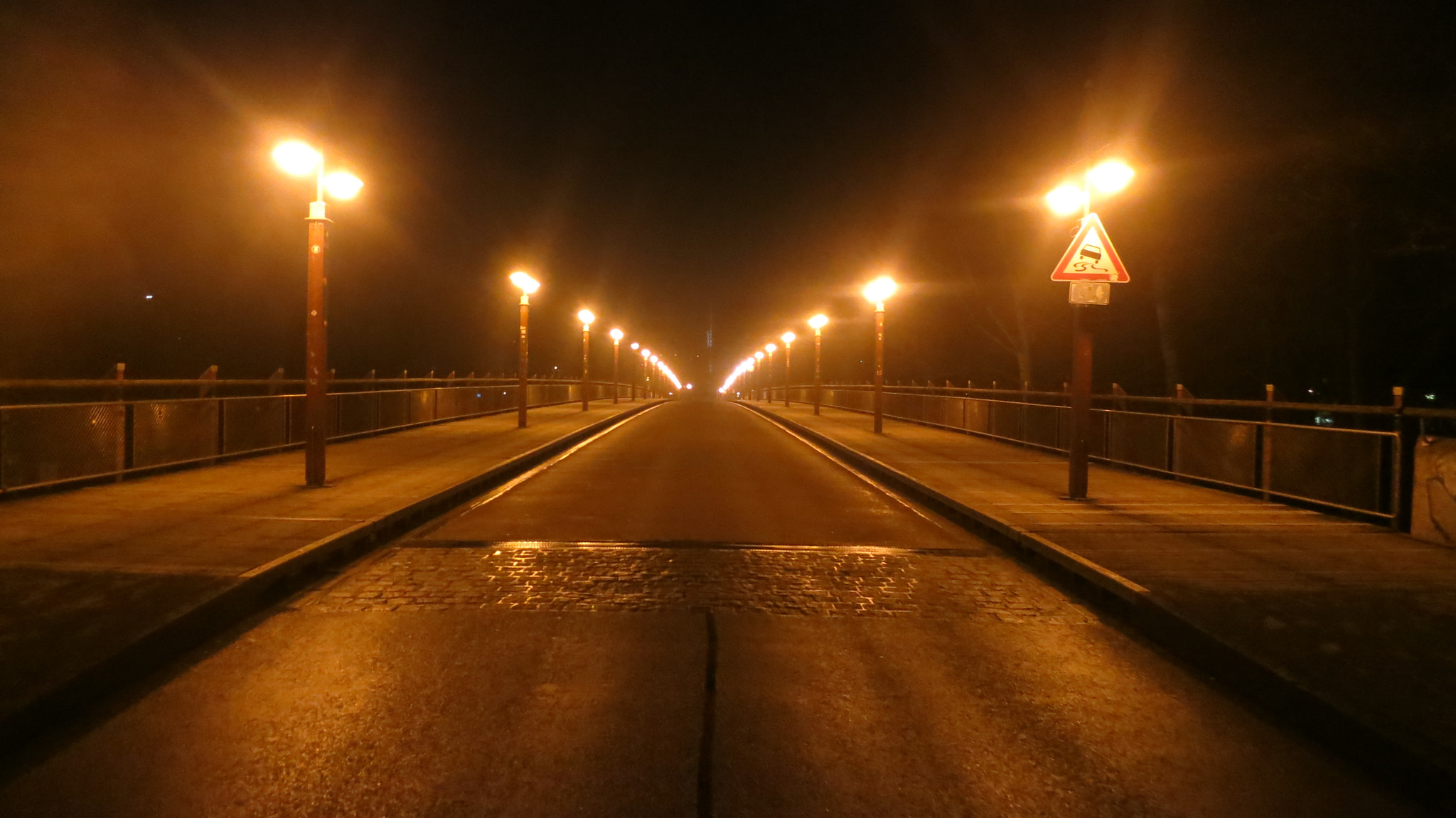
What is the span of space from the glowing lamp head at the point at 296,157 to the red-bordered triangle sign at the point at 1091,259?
9323mm

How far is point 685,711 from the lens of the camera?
5.50 m

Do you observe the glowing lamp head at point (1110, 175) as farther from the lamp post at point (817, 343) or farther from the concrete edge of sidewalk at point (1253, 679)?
the lamp post at point (817, 343)

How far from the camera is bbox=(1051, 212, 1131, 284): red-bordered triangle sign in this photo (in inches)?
489

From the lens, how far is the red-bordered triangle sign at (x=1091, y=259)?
12430 mm

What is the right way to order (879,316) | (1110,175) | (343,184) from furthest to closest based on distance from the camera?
(879,316) < (343,184) < (1110,175)

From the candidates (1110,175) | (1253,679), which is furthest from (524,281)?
(1253,679)

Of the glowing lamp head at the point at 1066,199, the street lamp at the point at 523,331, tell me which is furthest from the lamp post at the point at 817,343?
the glowing lamp head at the point at 1066,199

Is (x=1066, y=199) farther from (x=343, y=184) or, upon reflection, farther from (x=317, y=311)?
(x=317, y=311)

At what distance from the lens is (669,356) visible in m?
158

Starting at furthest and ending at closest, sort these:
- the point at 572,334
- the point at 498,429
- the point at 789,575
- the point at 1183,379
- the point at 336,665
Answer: the point at 572,334 < the point at 1183,379 < the point at 498,429 < the point at 789,575 < the point at 336,665

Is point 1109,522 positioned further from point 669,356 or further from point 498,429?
point 669,356

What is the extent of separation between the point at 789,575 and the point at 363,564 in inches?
151

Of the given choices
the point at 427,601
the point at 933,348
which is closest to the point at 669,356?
the point at 933,348

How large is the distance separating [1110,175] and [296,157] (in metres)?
10.0
